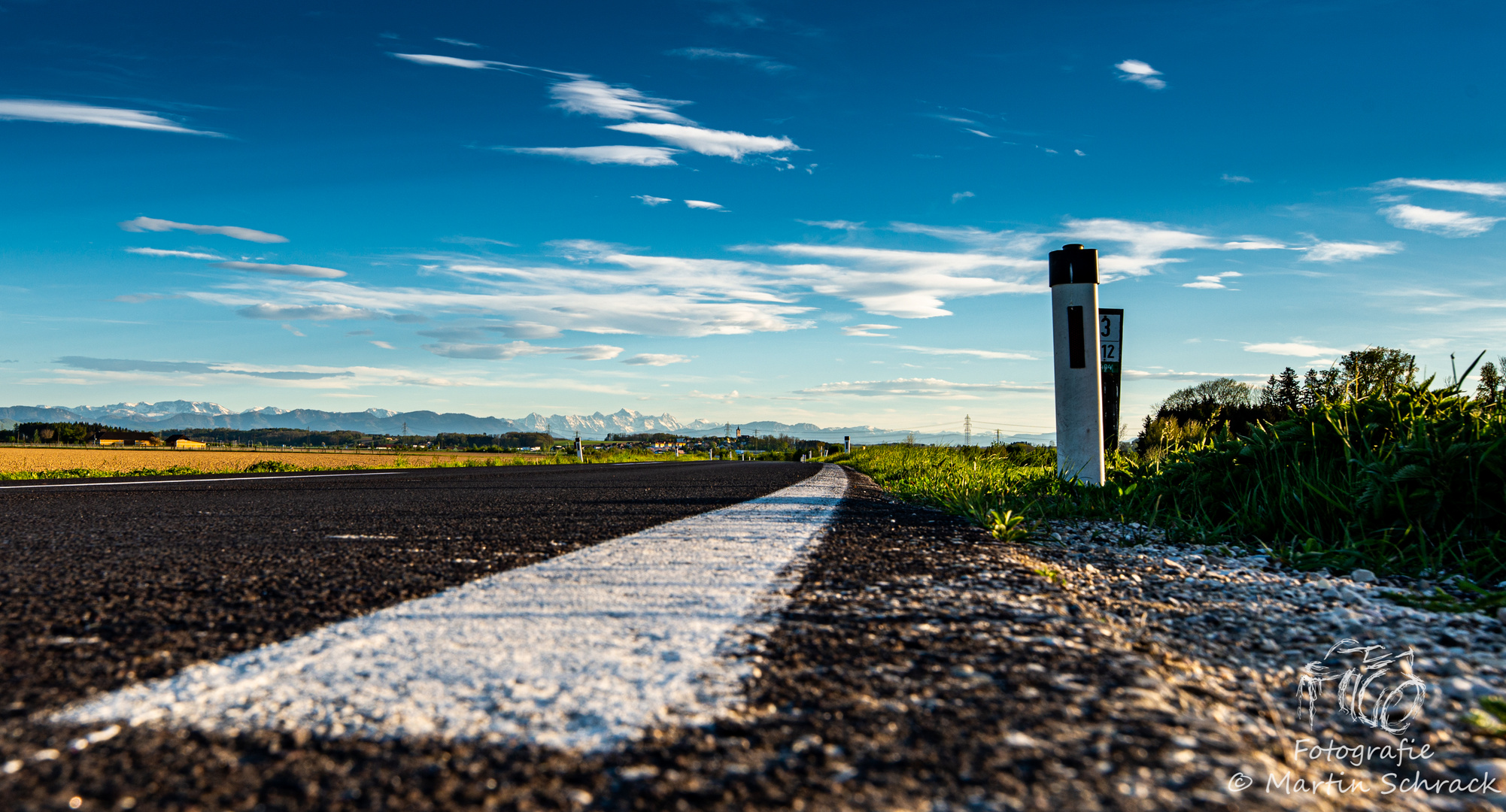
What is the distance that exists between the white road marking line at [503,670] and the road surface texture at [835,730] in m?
0.04

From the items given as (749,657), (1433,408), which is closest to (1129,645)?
(749,657)

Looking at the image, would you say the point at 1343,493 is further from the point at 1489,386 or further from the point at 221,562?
the point at 221,562

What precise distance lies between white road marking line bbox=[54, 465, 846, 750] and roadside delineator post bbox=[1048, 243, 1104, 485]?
4199mm

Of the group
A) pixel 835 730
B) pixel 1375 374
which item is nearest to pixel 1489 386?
pixel 1375 374

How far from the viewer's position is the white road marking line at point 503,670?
4.01 feet

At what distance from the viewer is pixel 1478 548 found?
10.1 feet

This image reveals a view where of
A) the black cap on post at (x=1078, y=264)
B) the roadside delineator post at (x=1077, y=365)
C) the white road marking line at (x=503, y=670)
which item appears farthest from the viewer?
the black cap on post at (x=1078, y=264)

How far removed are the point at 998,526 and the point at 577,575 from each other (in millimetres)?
2121

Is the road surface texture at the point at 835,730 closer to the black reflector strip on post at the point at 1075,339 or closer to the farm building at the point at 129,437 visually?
the black reflector strip on post at the point at 1075,339

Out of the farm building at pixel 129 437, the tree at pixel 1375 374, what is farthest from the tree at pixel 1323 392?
the farm building at pixel 129 437

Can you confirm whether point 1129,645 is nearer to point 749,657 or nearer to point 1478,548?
point 749,657

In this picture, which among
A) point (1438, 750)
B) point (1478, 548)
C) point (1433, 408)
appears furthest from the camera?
point (1433, 408)

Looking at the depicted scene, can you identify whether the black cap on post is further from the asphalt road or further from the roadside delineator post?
the asphalt road

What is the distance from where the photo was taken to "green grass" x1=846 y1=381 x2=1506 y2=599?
3184mm
